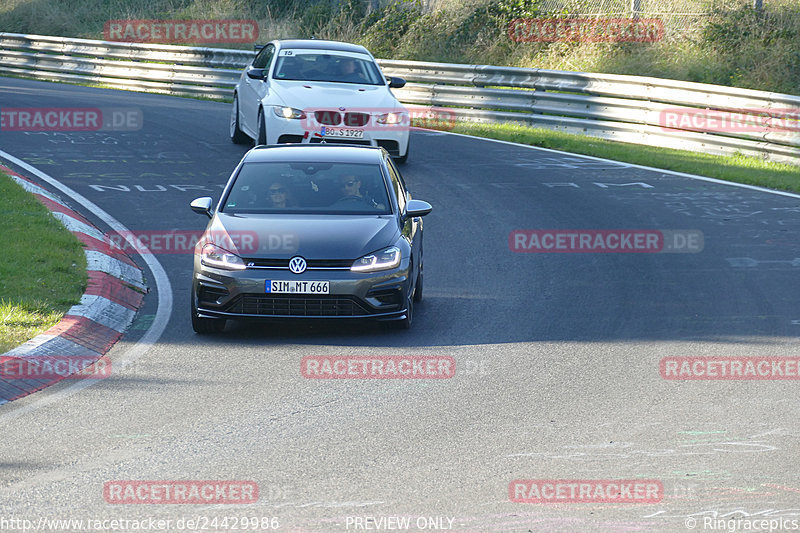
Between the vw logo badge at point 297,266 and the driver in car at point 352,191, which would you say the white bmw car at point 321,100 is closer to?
the driver in car at point 352,191

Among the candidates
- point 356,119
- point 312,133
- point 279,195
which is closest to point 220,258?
point 279,195

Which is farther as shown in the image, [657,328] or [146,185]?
[146,185]

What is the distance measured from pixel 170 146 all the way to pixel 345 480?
14130 millimetres

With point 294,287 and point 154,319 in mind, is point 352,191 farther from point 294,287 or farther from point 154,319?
point 154,319

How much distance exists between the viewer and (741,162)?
1847 cm

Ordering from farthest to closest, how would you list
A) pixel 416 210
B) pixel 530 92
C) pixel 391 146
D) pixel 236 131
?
pixel 530 92, pixel 236 131, pixel 391 146, pixel 416 210

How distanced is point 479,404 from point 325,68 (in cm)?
1161

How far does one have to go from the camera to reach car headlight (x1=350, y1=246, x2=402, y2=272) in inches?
375

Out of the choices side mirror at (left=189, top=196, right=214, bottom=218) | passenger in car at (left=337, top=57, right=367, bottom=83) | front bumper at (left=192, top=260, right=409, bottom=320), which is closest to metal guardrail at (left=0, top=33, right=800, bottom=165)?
passenger in car at (left=337, top=57, right=367, bottom=83)

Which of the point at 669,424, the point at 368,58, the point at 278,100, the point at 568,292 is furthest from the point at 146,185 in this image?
the point at 669,424

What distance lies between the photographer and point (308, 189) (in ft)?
34.8

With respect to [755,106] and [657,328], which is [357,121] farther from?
[657,328]

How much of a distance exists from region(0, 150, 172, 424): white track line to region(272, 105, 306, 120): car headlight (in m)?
3.21

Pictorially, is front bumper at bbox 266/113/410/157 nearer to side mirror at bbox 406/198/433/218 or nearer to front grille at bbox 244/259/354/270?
side mirror at bbox 406/198/433/218
